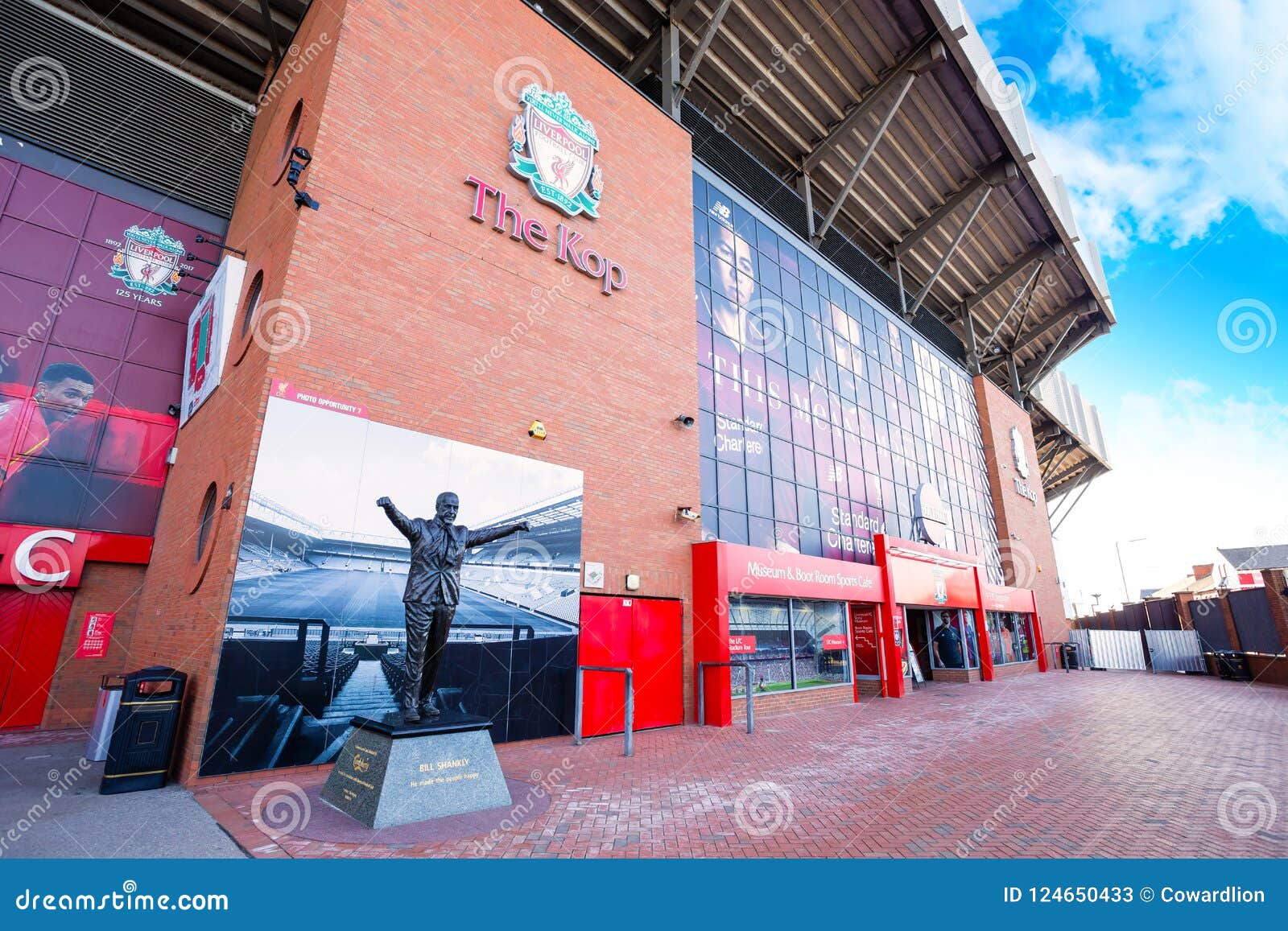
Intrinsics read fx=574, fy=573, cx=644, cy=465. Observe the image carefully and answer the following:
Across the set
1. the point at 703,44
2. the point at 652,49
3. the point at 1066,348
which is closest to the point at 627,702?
the point at 703,44

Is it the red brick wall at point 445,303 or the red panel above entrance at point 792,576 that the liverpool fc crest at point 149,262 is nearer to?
the red brick wall at point 445,303

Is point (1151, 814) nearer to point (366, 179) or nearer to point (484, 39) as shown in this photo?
point (366, 179)

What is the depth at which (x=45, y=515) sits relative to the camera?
9.27 metres

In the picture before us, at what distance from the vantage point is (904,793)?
17.9ft

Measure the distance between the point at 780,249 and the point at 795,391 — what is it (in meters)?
4.29

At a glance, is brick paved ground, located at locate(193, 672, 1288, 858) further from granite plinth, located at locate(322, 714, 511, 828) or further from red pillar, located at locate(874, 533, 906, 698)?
red pillar, located at locate(874, 533, 906, 698)

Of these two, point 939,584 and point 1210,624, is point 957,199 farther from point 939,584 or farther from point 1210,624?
point 1210,624

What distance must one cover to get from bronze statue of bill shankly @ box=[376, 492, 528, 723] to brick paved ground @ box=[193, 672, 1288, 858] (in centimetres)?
137

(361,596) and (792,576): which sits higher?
(792,576)

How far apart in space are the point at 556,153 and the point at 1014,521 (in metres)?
25.8

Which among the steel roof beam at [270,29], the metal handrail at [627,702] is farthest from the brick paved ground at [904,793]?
the steel roof beam at [270,29]

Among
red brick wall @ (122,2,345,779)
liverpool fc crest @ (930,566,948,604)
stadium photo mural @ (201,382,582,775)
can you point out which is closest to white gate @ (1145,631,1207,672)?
liverpool fc crest @ (930,566,948,604)

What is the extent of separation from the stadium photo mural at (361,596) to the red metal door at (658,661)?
141 centimetres

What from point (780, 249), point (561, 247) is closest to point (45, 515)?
point (561, 247)
